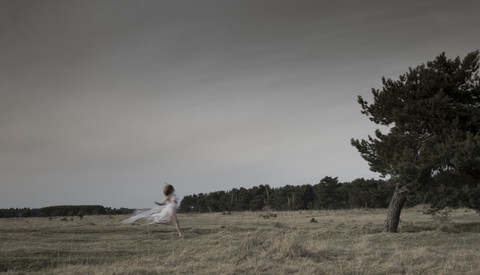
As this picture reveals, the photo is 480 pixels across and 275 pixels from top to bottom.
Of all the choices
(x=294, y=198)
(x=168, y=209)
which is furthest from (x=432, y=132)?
(x=294, y=198)

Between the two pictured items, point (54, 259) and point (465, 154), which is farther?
point (465, 154)

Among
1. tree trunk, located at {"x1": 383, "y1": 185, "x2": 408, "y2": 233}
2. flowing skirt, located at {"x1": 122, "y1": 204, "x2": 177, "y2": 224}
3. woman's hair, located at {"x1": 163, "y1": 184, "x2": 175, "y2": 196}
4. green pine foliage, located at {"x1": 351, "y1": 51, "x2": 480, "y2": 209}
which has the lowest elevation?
tree trunk, located at {"x1": 383, "y1": 185, "x2": 408, "y2": 233}

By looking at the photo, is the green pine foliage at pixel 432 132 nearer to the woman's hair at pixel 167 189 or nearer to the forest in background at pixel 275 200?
the woman's hair at pixel 167 189

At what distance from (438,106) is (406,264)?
1237 centimetres

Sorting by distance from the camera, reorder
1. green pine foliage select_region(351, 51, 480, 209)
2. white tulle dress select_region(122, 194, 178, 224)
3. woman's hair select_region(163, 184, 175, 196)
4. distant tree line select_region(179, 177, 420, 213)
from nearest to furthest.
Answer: woman's hair select_region(163, 184, 175, 196) → white tulle dress select_region(122, 194, 178, 224) → green pine foliage select_region(351, 51, 480, 209) → distant tree line select_region(179, 177, 420, 213)

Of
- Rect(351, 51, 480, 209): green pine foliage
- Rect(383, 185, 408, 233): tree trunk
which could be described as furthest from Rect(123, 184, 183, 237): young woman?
Rect(383, 185, 408, 233): tree trunk

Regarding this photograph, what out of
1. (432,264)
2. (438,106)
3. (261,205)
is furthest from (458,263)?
(261,205)

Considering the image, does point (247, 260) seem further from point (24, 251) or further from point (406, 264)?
point (24, 251)

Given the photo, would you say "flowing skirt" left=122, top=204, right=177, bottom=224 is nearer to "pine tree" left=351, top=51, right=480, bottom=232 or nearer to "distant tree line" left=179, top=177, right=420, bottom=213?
"pine tree" left=351, top=51, right=480, bottom=232

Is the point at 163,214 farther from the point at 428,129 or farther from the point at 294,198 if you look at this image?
the point at 294,198

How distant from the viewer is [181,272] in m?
9.46

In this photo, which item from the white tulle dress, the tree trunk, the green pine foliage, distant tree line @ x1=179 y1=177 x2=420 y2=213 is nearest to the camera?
the white tulle dress

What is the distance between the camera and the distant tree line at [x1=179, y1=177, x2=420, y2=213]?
76988 mm

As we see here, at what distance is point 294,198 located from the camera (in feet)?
288
